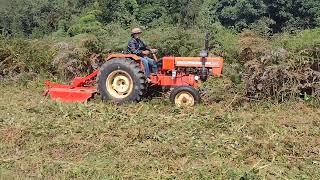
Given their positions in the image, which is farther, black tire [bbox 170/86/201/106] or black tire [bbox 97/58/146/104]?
black tire [bbox 97/58/146/104]

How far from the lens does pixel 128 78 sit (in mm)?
9406

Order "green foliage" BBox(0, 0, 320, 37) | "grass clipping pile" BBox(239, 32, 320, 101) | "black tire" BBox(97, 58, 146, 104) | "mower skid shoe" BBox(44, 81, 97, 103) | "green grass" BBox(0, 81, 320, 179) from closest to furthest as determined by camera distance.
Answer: "green grass" BBox(0, 81, 320, 179)
"grass clipping pile" BBox(239, 32, 320, 101)
"black tire" BBox(97, 58, 146, 104)
"mower skid shoe" BBox(44, 81, 97, 103)
"green foliage" BBox(0, 0, 320, 37)

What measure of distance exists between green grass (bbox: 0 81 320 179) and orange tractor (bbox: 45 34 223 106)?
0.65 m

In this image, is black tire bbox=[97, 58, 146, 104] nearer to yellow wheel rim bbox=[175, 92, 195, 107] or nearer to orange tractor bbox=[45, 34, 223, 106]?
orange tractor bbox=[45, 34, 223, 106]

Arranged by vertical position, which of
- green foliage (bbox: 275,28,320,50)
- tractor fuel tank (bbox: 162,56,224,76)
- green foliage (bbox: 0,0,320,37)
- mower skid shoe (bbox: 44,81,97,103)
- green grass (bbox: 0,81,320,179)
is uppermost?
green foliage (bbox: 0,0,320,37)

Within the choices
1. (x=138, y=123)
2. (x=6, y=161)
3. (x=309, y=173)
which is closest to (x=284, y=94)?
(x=138, y=123)

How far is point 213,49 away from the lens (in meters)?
12.0

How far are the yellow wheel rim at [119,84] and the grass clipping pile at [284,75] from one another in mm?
2260

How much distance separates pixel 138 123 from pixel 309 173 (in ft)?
9.50

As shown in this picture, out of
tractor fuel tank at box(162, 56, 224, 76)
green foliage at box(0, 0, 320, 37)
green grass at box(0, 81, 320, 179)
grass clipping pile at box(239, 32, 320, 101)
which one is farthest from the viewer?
green foliage at box(0, 0, 320, 37)

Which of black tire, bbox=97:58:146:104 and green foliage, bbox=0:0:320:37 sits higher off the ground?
green foliage, bbox=0:0:320:37

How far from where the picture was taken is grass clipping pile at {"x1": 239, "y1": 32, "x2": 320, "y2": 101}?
8691 millimetres

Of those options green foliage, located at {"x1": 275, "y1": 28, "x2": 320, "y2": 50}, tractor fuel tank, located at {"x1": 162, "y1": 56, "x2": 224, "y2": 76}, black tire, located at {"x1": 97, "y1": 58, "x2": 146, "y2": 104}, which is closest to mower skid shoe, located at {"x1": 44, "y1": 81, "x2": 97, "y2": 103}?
black tire, located at {"x1": 97, "y1": 58, "x2": 146, "y2": 104}

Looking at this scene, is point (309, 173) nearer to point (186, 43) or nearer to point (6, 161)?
point (6, 161)
